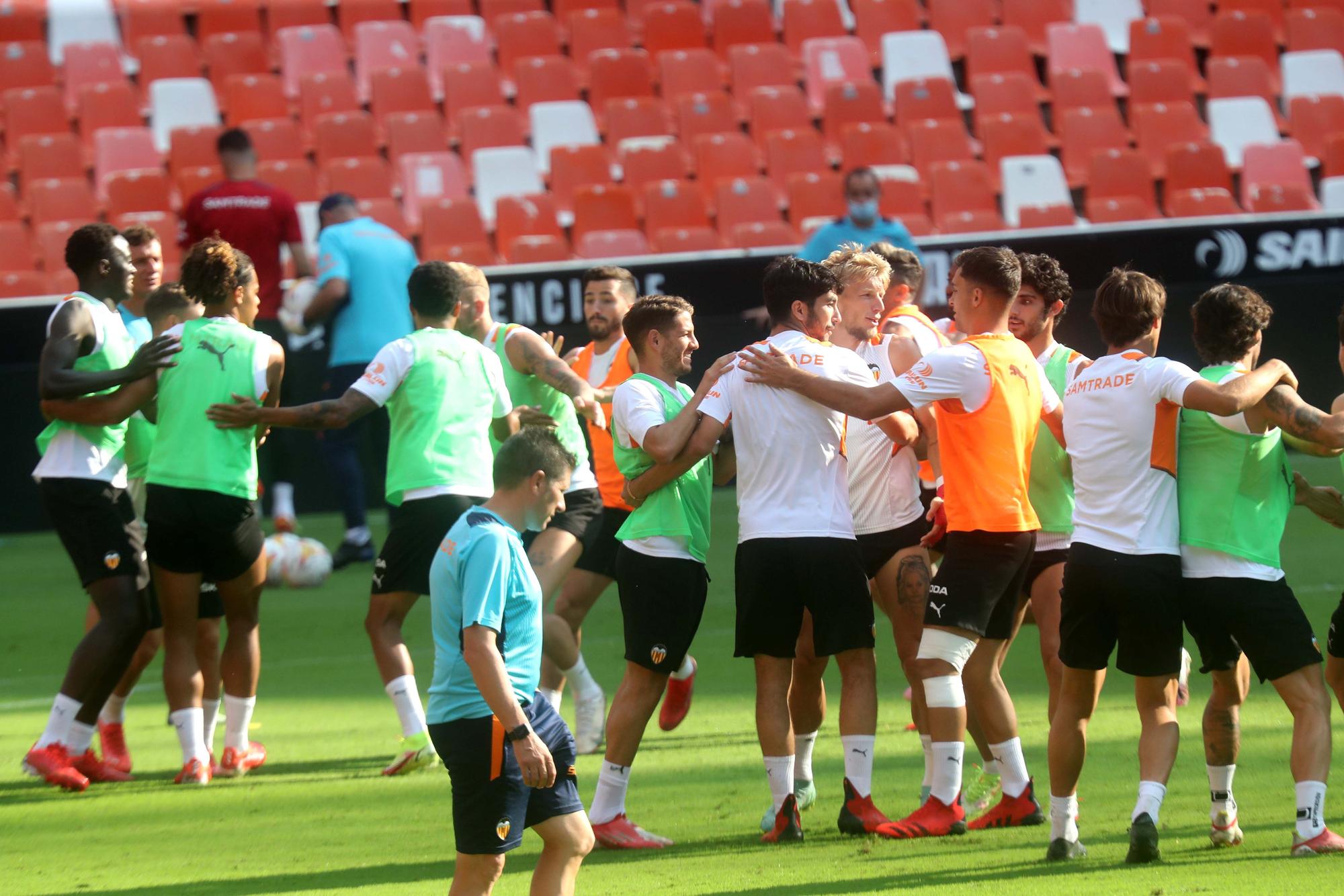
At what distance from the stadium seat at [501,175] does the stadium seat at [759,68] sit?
96.7 inches

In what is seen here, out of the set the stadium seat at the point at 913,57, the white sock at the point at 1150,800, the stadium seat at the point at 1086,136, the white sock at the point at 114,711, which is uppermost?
the stadium seat at the point at 913,57

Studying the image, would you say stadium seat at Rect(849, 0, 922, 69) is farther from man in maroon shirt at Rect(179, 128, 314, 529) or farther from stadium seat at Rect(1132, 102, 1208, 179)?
man in maroon shirt at Rect(179, 128, 314, 529)

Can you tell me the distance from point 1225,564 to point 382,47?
12889 millimetres

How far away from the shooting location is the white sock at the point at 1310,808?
4.73m

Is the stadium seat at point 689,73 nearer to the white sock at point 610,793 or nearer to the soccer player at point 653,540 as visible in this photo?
the soccer player at point 653,540

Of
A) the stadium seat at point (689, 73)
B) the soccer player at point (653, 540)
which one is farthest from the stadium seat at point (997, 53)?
the soccer player at point (653, 540)

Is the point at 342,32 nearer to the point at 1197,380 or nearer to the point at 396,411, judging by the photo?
the point at 396,411

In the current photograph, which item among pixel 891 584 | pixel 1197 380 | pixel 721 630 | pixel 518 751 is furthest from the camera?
pixel 721 630

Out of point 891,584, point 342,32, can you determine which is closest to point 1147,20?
point 342,32

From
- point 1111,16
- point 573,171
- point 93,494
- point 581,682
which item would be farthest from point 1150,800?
point 1111,16

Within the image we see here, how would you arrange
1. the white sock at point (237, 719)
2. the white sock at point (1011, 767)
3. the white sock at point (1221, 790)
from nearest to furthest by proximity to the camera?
the white sock at point (1221, 790) → the white sock at point (1011, 767) → the white sock at point (237, 719)

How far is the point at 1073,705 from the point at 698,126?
11.1 metres

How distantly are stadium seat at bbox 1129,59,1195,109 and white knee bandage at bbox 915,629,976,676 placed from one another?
1196 cm

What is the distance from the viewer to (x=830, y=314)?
17.5ft
